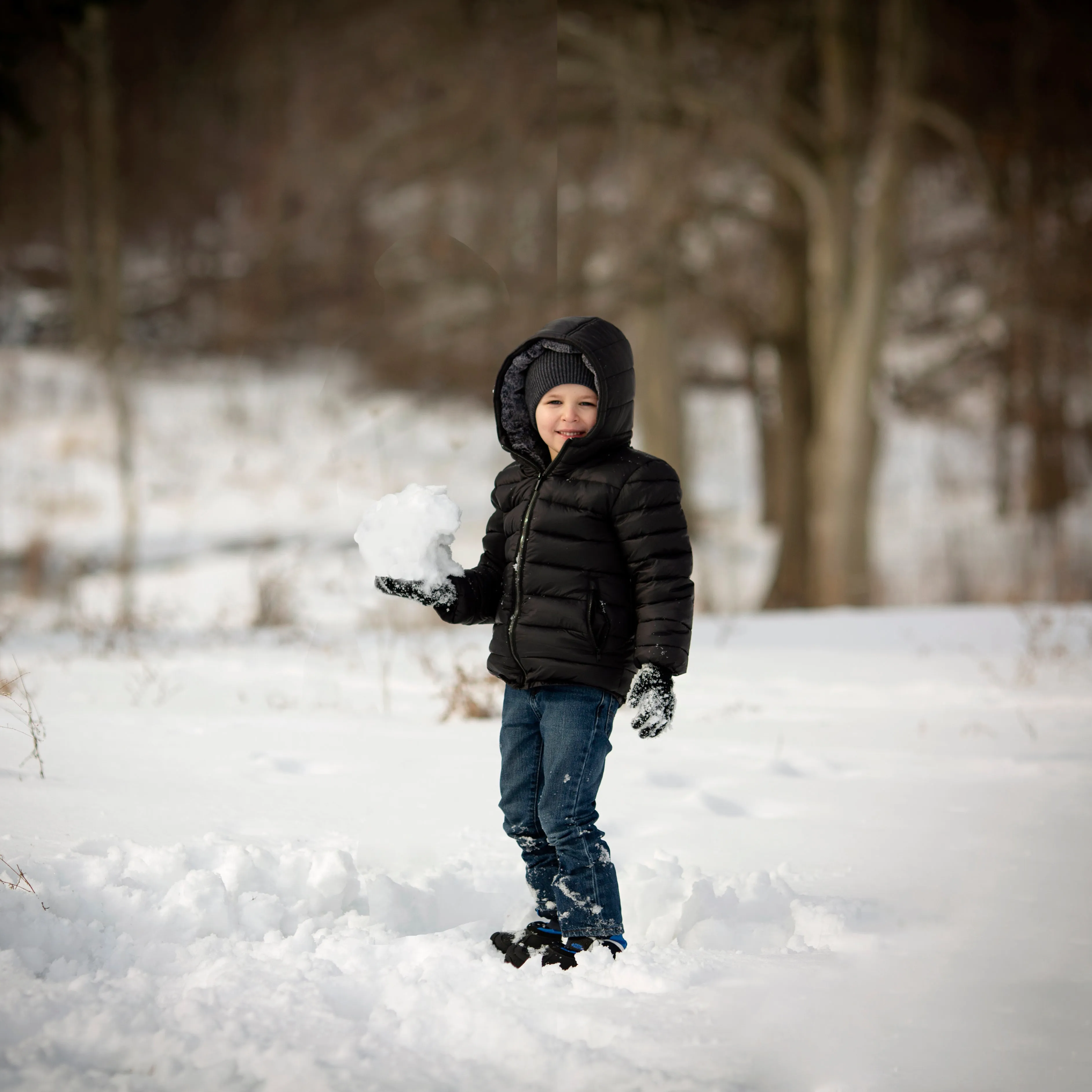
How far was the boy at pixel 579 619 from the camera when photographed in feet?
8.72

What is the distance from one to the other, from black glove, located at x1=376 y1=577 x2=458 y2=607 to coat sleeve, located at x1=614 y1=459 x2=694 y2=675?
0.44m

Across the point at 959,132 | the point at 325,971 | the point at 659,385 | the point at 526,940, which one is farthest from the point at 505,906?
the point at 959,132

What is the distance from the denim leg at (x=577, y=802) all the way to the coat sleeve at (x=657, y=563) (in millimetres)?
189

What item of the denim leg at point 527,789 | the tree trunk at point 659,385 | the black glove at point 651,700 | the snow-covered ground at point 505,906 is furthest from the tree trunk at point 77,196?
the black glove at point 651,700

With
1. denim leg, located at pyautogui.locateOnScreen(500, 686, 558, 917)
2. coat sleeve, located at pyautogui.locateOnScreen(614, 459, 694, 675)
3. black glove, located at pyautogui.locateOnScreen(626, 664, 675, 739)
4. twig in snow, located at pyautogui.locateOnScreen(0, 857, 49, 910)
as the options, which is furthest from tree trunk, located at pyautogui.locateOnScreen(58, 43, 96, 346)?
black glove, located at pyautogui.locateOnScreen(626, 664, 675, 739)

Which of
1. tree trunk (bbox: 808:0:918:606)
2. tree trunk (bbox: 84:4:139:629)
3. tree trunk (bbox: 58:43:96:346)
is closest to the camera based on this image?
tree trunk (bbox: 808:0:918:606)

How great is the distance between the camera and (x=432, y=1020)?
7.59 ft

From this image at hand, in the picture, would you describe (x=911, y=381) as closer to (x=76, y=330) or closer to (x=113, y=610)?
(x=113, y=610)

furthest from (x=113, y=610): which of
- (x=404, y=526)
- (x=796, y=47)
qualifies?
(x=404, y=526)

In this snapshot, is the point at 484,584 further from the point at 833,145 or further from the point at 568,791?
the point at 833,145

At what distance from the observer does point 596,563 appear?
2.70 metres

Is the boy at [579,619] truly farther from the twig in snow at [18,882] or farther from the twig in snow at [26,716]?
the twig in snow at [26,716]

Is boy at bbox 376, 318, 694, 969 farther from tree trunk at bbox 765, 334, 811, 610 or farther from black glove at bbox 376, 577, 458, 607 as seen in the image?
tree trunk at bbox 765, 334, 811, 610

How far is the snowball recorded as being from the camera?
9.12 ft
